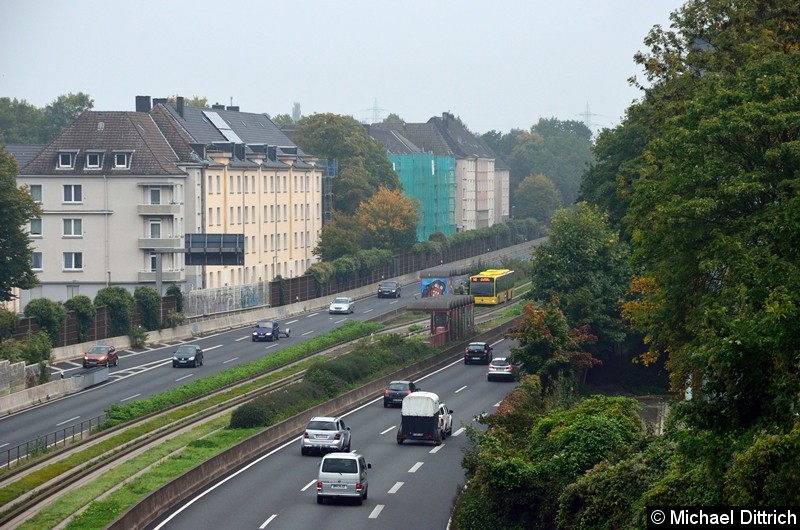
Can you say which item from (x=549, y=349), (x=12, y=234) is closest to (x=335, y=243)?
(x=12, y=234)

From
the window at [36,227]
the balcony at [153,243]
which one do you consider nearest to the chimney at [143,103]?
the window at [36,227]

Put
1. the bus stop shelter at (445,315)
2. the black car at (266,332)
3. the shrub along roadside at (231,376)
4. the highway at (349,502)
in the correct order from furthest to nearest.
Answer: the black car at (266,332) → the bus stop shelter at (445,315) → the shrub along roadside at (231,376) → the highway at (349,502)

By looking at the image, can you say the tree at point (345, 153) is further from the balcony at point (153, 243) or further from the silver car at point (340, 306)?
the balcony at point (153, 243)

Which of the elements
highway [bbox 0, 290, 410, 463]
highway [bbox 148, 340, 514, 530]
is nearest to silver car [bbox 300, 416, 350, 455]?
highway [bbox 148, 340, 514, 530]

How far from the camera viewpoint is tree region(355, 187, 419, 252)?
150 meters

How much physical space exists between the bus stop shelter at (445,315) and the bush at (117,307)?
738 inches

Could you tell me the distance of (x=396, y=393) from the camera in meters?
68.2

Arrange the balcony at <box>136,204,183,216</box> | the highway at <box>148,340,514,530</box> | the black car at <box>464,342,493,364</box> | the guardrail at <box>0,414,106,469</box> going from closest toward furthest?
the highway at <box>148,340,514,530</box> → the guardrail at <box>0,414,106,469</box> → the black car at <box>464,342,493,364</box> → the balcony at <box>136,204,183,216</box>

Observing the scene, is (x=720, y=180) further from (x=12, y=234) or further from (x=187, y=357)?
(x=12, y=234)

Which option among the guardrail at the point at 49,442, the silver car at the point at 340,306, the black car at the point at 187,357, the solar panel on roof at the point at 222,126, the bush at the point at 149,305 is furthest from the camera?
the solar panel on roof at the point at 222,126

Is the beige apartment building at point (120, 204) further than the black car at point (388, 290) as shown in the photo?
No

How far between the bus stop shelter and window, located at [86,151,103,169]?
37178 millimetres

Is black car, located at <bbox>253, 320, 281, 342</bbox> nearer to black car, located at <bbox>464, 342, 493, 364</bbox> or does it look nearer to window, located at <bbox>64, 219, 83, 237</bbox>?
Answer: black car, located at <bbox>464, 342, 493, 364</bbox>

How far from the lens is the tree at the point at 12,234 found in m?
89.1
